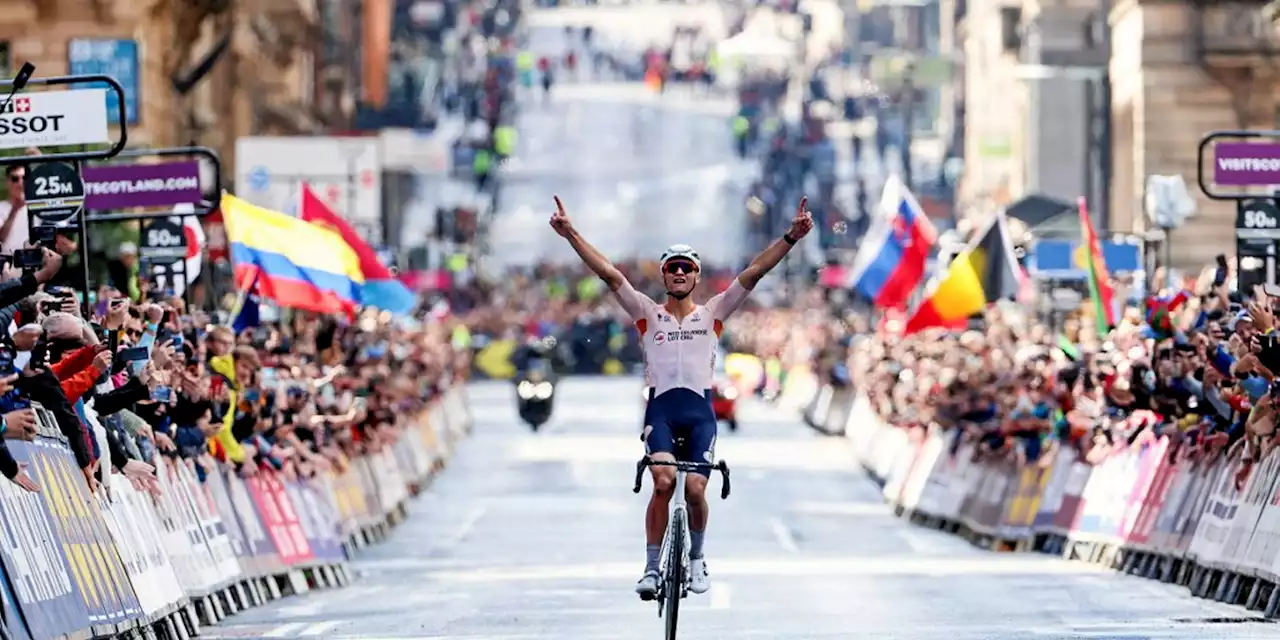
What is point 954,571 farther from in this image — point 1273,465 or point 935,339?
point 935,339

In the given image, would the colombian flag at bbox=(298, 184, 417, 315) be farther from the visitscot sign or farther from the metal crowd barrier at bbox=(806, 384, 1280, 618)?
the visitscot sign

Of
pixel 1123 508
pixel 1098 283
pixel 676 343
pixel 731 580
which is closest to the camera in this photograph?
pixel 676 343

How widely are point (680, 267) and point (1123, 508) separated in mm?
11165

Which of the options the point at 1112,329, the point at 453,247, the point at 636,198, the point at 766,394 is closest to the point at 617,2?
the point at 636,198

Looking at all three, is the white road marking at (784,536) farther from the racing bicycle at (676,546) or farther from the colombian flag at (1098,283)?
the racing bicycle at (676,546)

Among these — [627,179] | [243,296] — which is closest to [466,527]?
[243,296]

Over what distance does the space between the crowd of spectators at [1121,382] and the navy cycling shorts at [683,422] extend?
430cm

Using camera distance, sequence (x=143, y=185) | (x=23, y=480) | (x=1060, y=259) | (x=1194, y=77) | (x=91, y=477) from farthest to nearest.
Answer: (x=1194, y=77)
(x=1060, y=259)
(x=143, y=185)
(x=91, y=477)
(x=23, y=480)

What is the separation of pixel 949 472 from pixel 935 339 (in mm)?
8757

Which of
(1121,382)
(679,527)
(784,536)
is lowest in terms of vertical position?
(784,536)

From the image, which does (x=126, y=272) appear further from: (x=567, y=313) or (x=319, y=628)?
(x=567, y=313)

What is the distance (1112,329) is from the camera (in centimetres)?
3359

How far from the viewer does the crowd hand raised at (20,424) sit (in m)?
15.5

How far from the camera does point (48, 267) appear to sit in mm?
16906
